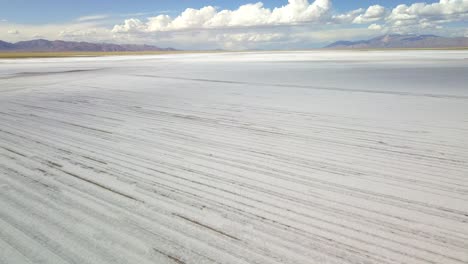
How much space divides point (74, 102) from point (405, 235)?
982cm

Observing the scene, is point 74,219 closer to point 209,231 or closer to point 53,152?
point 209,231

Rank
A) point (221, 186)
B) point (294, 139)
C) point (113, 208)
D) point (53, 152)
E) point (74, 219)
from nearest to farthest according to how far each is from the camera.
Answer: point (74, 219) < point (113, 208) < point (221, 186) < point (53, 152) < point (294, 139)

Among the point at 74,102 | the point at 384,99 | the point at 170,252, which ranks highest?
the point at 170,252

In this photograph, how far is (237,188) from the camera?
143 inches

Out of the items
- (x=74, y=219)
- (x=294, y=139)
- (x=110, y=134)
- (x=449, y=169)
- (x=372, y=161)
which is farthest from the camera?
(x=110, y=134)

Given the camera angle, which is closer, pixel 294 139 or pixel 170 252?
pixel 170 252

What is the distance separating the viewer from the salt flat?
2.55 meters

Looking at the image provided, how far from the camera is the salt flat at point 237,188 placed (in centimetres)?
255

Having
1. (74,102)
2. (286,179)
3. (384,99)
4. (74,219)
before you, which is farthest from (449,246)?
(74,102)

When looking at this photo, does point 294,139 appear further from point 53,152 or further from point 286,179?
point 53,152

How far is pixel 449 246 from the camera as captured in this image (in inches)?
98.6

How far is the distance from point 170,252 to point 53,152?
343 centimetres

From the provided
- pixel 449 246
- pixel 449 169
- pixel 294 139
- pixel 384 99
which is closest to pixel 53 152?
pixel 294 139

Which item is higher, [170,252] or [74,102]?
[170,252]
